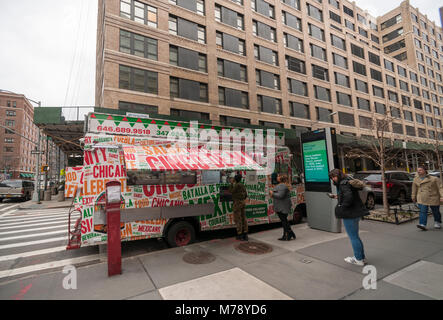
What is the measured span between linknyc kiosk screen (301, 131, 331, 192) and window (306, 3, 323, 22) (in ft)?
108

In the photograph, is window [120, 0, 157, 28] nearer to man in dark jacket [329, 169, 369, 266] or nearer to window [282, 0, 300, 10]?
window [282, 0, 300, 10]

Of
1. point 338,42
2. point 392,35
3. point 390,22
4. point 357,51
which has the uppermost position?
point 390,22

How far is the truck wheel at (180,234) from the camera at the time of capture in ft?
18.5

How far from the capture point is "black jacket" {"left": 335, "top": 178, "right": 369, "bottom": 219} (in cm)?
423

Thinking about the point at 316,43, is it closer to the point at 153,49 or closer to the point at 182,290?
the point at 153,49

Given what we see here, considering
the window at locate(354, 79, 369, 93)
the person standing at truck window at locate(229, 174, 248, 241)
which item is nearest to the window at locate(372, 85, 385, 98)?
the window at locate(354, 79, 369, 93)

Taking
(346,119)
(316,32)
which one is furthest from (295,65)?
(346,119)

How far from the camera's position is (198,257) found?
493 centimetres

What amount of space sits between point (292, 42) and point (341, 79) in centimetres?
1091

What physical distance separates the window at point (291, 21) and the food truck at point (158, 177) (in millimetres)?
28844

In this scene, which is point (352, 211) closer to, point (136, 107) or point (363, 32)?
point (136, 107)

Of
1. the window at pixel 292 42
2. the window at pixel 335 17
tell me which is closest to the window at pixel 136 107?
the window at pixel 292 42

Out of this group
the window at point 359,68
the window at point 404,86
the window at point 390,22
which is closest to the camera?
the window at point 359,68

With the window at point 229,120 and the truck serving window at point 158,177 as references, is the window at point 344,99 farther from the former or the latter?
the truck serving window at point 158,177
